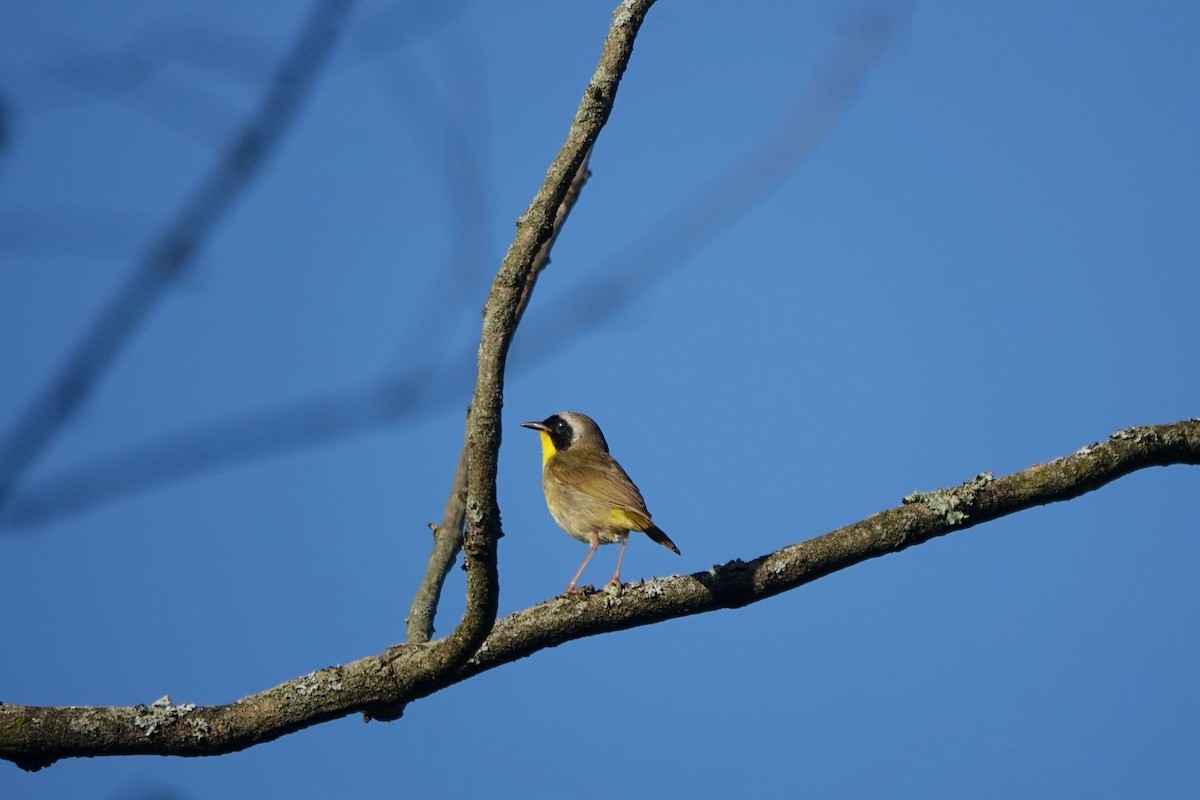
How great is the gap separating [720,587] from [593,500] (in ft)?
12.0

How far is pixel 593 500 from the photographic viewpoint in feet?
27.8

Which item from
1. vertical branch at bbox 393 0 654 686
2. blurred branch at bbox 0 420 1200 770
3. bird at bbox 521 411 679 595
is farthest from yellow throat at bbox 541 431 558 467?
vertical branch at bbox 393 0 654 686

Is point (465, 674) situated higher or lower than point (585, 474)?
lower

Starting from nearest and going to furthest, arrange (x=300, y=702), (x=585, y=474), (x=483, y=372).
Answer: (x=483, y=372), (x=300, y=702), (x=585, y=474)

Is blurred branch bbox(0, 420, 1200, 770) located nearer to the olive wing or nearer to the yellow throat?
the olive wing

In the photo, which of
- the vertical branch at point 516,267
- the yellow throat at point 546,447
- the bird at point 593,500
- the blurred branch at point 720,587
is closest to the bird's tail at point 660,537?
the bird at point 593,500

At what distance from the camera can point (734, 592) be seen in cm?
486

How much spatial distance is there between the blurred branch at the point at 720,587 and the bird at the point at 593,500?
2.65m

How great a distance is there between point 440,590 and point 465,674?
1.34 m

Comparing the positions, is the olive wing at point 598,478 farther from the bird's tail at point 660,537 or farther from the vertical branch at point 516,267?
the vertical branch at point 516,267

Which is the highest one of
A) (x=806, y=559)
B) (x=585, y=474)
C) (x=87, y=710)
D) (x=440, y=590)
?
(x=585, y=474)

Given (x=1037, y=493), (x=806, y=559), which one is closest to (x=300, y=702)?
(x=806, y=559)

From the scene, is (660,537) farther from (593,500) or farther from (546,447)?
(546,447)

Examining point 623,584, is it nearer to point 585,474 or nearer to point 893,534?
point 893,534
